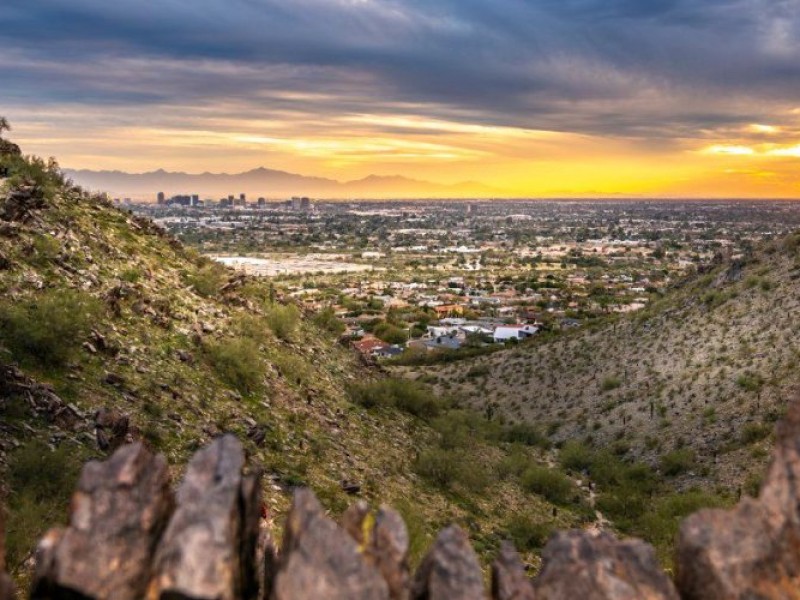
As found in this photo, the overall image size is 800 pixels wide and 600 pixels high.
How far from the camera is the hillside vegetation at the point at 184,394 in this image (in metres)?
20.0

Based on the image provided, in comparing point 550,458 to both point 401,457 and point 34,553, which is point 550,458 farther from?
point 34,553

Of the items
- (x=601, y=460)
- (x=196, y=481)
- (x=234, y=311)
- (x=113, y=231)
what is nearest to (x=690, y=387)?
(x=601, y=460)

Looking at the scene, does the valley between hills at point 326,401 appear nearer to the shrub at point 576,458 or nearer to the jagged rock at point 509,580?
the shrub at point 576,458

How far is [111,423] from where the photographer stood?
20.6 m

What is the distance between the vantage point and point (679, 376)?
5122 centimetres

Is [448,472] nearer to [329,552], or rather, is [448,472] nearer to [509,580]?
[509,580]

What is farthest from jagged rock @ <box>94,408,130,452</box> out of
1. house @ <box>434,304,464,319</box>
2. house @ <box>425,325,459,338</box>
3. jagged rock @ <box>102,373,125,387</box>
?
house @ <box>434,304,464,319</box>

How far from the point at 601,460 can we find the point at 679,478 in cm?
526

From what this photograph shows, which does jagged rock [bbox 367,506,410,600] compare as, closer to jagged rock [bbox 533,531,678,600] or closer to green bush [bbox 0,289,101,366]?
jagged rock [bbox 533,531,678,600]

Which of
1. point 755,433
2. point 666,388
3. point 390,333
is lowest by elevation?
point 390,333

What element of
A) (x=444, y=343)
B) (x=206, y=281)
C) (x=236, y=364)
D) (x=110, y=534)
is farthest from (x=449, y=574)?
(x=444, y=343)

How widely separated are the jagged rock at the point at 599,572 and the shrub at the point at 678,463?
3397 cm

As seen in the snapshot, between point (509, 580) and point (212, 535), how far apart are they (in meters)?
4.11

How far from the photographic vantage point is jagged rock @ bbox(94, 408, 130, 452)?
1995 cm
